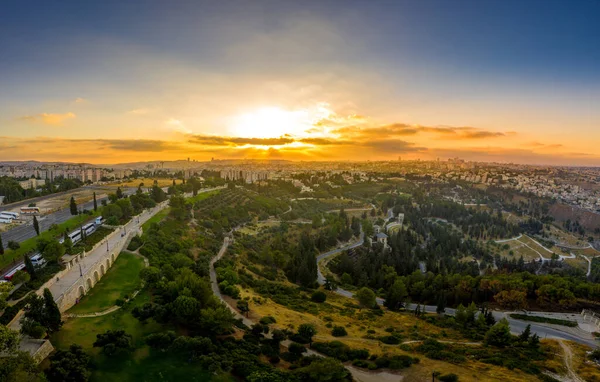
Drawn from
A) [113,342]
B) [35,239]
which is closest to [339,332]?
[113,342]

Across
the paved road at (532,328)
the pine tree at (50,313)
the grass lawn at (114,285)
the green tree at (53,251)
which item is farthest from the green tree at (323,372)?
the green tree at (53,251)

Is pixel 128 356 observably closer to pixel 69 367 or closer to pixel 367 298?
pixel 69 367

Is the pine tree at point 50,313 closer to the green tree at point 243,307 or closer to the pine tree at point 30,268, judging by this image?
the pine tree at point 30,268

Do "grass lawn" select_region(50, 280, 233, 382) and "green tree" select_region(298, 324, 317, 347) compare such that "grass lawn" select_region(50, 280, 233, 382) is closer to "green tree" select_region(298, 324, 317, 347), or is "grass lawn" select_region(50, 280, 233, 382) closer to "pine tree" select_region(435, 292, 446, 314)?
"green tree" select_region(298, 324, 317, 347)

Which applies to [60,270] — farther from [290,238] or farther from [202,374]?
[290,238]

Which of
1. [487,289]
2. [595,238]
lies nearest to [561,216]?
[595,238]

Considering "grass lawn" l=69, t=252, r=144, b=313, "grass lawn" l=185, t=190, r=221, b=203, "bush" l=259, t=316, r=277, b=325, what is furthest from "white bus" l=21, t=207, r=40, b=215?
"bush" l=259, t=316, r=277, b=325
